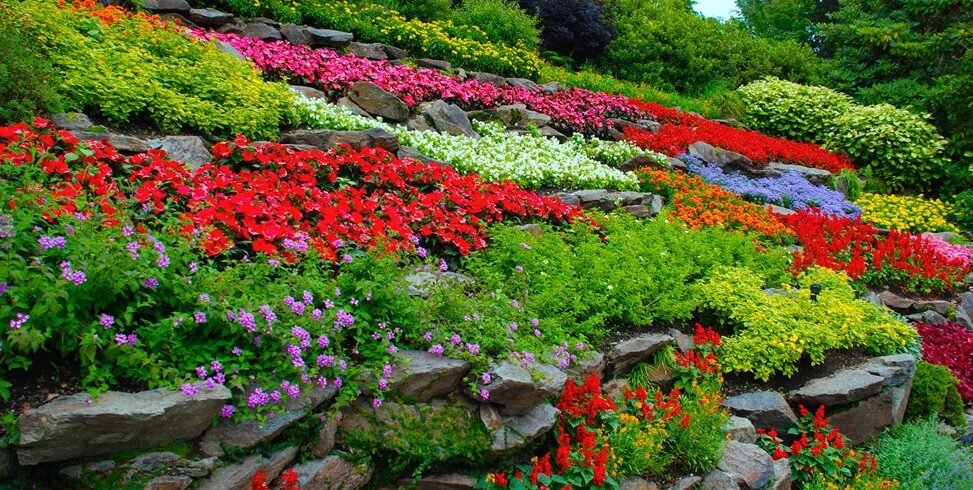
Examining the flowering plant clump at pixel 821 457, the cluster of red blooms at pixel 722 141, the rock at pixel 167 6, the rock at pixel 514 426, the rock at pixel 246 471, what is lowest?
the flowering plant clump at pixel 821 457

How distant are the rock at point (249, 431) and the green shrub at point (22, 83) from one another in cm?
344

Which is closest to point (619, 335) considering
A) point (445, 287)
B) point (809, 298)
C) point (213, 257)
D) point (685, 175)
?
point (445, 287)

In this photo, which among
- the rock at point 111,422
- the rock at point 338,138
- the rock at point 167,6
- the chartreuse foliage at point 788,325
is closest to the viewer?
the rock at point 111,422

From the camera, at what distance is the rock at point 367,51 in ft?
40.2

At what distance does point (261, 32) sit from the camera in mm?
11328

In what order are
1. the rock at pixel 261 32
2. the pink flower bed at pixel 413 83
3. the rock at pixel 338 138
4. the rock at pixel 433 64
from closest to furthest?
the rock at pixel 338 138, the pink flower bed at pixel 413 83, the rock at pixel 261 32, the rock at pixel 433 64

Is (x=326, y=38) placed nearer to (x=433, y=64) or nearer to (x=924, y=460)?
(x=433, y=64)

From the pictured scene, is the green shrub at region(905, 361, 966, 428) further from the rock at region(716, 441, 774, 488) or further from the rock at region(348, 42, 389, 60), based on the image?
the rock at region(348, 42, 389, 60)

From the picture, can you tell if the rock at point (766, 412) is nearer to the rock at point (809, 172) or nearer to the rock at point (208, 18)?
the rock at point (809, 172)

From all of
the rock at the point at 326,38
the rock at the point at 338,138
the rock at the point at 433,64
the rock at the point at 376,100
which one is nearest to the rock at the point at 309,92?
the rock at the point at 376,100

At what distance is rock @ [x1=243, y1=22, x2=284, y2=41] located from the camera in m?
11.2

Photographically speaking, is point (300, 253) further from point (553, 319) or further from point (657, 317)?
point (657, 317)

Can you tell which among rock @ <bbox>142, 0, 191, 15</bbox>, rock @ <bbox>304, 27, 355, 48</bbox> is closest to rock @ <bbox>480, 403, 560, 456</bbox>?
rock @ <bbox>142, 0, 191, 15</bbox>

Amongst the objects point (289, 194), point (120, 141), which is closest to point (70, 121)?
point (120, 141)
